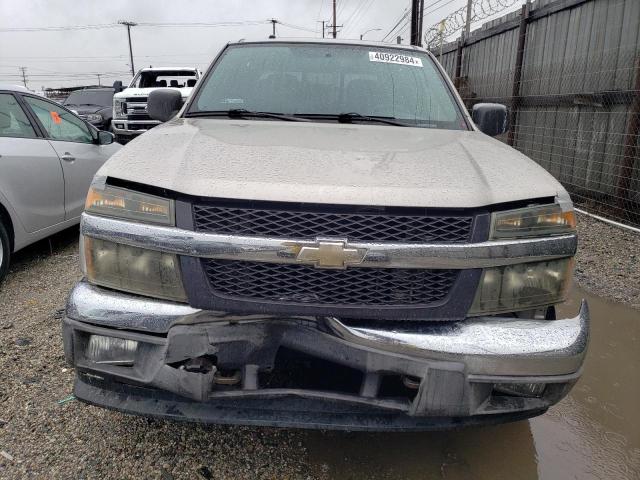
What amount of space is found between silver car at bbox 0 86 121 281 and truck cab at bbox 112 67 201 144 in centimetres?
686

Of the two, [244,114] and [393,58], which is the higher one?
[393,58]

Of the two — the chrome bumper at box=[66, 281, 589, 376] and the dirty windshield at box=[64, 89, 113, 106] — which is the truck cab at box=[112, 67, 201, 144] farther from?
the chrome bumper at box=[66, 281, 589, 376]

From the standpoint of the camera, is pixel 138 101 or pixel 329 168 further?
pixel 138 101

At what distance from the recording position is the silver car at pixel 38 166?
13.4ft

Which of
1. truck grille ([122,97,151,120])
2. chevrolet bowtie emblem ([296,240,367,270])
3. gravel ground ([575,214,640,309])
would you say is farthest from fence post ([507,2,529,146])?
truck grille ([122,97,151,120])

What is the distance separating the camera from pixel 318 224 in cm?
175

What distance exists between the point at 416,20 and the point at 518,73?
5279 mm

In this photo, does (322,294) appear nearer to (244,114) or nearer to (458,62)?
(244,114)

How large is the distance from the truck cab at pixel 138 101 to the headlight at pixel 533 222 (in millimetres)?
10821

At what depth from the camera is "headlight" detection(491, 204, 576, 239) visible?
1.84 metres

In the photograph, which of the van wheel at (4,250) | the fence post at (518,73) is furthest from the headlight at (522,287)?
the fence post at (518,73)

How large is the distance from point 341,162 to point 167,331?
3.01 ft

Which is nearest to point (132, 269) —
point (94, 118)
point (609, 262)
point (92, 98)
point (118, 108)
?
point (609, 262)

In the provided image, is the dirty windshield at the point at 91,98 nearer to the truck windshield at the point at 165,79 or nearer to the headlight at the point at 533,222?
the truck windshield at the point at 165,79
